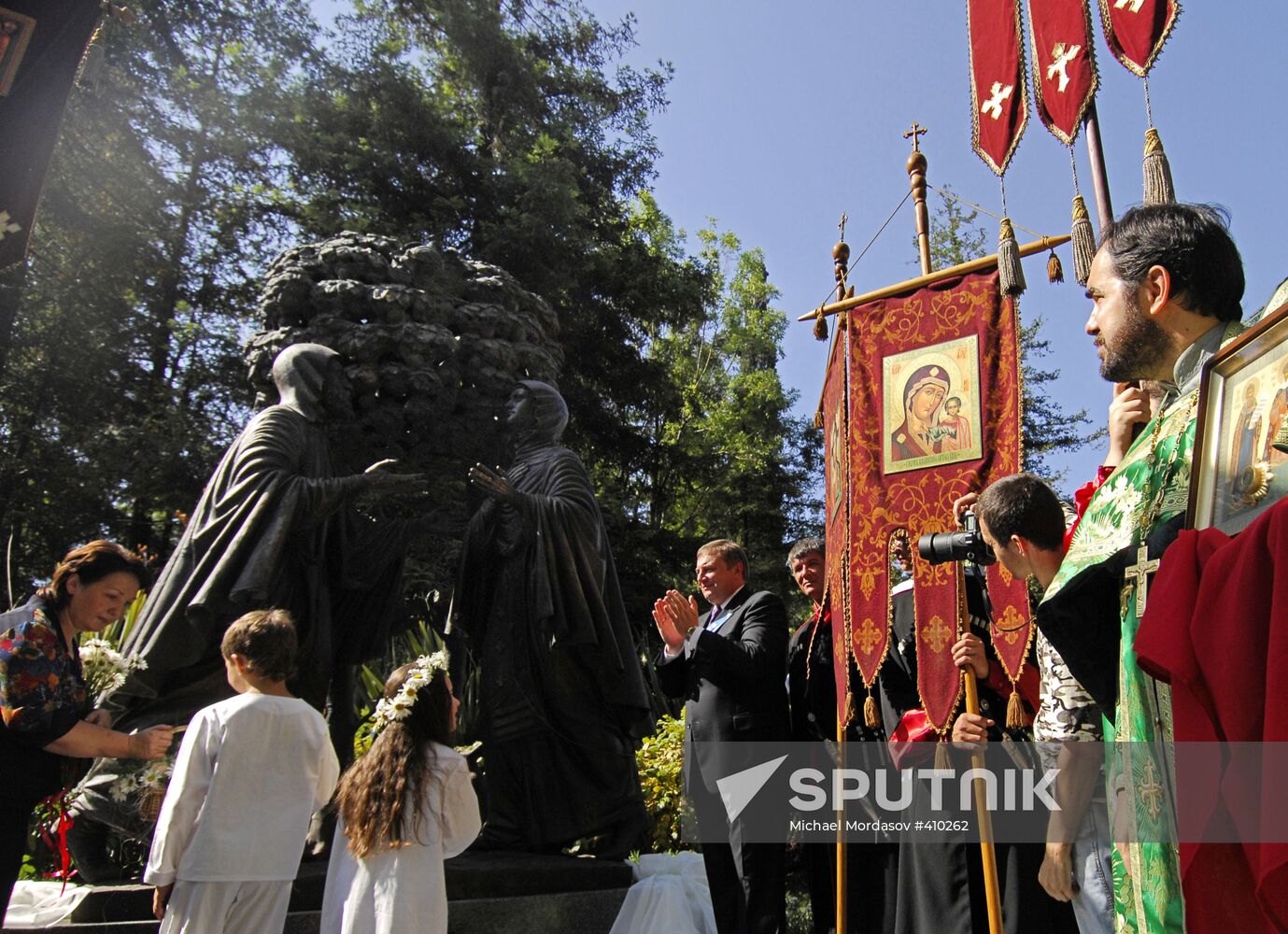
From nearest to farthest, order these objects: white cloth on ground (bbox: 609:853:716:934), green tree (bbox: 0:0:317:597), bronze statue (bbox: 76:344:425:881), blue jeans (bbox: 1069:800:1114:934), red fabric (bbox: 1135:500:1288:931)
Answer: red fabric (bbox: 1135:500:1288:931) < blue jeans (bbox: 1069:800:1114:934) < bronze statue (bbox: 76:344:425:881) < white cloth on ground (bbox: 609:853:716:934) < green tree (bbox: 0:0:317:597)

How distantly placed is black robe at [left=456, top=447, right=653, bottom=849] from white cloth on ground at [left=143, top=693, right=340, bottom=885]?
6.13 ft

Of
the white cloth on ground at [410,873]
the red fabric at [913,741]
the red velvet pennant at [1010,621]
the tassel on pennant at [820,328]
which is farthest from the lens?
the tassel on pennant at [820,328]

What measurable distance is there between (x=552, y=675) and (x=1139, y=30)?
3978 mm

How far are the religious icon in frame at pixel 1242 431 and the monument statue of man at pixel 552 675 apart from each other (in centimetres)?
394

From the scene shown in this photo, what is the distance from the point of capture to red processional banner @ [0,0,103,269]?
413 centimetres

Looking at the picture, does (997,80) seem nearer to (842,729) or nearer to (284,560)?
(842,729)

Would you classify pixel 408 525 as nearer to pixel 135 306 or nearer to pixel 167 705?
pixel 167 705

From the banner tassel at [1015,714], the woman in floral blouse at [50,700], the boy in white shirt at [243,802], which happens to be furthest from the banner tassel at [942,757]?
the woman in floral blouse at [50,700]

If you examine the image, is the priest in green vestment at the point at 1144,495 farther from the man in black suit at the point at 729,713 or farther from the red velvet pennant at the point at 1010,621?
the man in black suit at the point at 729,713

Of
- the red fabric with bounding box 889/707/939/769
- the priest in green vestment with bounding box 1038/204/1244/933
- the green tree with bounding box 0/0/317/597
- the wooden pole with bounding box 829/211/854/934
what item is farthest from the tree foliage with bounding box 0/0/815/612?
the priest in green vestment with bounding box 1038/204/1244/933

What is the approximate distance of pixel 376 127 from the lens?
620 inches

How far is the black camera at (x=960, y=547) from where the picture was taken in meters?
Answer: 3.38

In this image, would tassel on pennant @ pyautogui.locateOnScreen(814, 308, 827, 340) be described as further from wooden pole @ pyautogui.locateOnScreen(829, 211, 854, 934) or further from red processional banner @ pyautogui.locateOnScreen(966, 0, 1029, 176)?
red processional banner @ pyautogui.locateOnScreen(966, 0, 1029, 176)

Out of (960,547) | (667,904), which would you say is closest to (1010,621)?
(960,547)
